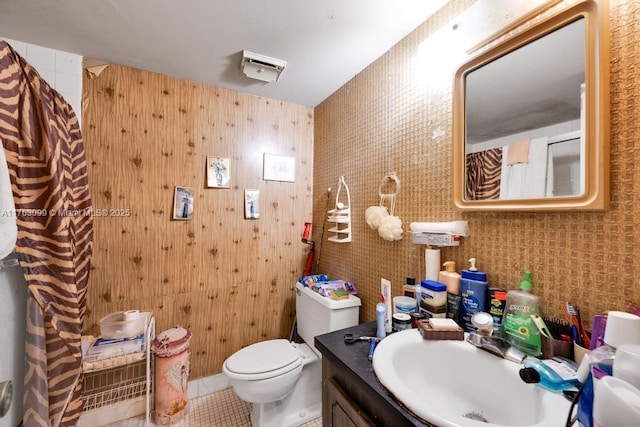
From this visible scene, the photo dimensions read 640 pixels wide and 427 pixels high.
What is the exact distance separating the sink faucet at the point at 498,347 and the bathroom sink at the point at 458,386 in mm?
15

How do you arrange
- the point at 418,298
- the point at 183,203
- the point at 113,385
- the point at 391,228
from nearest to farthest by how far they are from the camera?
the point at 418,298 → the point at 391,228 → the point at 113,385 → the point at 183,203

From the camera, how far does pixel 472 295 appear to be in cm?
95

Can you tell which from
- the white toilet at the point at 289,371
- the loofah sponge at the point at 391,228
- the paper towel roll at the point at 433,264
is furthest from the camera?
the white toilet at the point at 289,371

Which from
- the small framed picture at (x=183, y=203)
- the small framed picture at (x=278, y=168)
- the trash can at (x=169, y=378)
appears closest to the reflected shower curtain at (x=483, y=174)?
the small framed picture at (x=278, y=168)

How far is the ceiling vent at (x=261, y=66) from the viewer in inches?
60.4

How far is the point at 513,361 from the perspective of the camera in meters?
0.74

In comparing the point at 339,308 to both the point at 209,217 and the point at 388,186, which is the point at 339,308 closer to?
the point at 388,186

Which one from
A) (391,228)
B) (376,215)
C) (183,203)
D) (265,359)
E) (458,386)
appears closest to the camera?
(458,386)

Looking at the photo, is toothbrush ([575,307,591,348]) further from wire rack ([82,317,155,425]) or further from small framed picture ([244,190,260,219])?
wire rack ([82,317,155,425])

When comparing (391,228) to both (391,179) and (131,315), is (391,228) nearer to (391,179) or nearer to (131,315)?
(391,179)

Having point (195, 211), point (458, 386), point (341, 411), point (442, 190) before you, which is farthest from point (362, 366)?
point (195, 211)

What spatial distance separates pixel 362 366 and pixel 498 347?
406mm

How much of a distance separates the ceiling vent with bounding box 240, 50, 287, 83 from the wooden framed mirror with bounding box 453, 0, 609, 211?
1041mm

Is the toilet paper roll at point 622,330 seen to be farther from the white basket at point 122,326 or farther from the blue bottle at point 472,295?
the white basket at point 122,326
